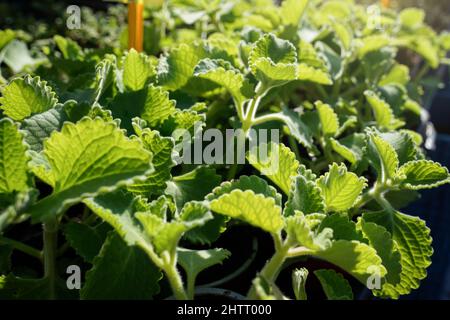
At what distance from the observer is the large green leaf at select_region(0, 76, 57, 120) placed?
0.72 meters

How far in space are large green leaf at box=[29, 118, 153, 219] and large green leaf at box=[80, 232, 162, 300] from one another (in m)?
0.08

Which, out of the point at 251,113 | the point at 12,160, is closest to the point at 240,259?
the point at 251,113

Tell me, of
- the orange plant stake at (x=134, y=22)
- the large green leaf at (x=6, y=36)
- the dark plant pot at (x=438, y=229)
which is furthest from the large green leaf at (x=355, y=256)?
the dark plant pot at (x=438, y=229)

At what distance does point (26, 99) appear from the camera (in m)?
0.73

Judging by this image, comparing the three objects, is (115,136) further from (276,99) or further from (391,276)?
(276,99)

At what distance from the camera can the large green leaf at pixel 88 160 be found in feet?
1.86

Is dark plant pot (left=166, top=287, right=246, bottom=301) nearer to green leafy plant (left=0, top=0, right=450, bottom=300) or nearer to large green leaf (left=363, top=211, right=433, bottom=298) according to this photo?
green leafy plant (left=0, top=0, right=450, bottom=300)

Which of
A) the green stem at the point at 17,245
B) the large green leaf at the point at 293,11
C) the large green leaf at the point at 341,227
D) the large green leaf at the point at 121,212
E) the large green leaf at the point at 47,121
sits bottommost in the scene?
the green stem at the point at 17,245

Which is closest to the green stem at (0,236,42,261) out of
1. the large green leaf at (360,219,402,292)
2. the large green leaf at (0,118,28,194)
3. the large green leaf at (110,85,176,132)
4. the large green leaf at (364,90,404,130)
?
the large green leaf at (0,118,28,194)

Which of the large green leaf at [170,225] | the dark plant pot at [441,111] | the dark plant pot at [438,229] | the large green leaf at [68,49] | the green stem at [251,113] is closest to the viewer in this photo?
the large green leaf at [170,225]

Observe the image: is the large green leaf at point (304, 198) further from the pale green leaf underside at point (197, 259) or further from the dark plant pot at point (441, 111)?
the dark plant pot at point (441, 111)

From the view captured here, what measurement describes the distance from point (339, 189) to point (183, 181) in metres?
0.23

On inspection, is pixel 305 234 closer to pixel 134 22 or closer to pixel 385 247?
pixel 385 247
